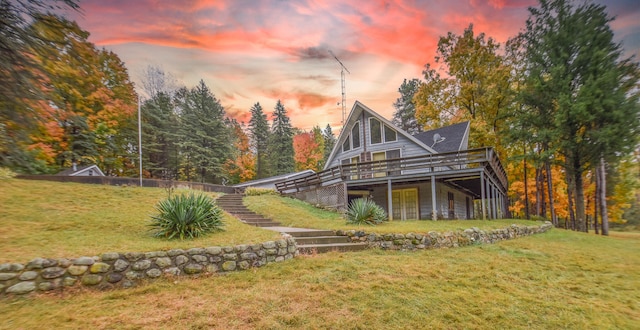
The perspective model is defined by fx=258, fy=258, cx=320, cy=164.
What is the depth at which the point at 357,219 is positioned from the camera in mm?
9961

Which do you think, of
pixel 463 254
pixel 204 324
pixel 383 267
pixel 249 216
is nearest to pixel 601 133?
pixel 463 254

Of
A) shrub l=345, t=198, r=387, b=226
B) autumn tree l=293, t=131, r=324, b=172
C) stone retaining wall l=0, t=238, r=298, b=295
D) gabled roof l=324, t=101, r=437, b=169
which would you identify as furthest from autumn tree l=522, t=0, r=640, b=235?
autumn tree l=293, t=131, r=324, b=172

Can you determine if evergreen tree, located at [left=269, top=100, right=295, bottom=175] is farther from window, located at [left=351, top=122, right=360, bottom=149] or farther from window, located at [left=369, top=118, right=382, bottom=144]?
window, located at [left=369, top=118, right=382, bottom=144]

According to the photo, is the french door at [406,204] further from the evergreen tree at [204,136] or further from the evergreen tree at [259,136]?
the evergreen tree at [259,136]

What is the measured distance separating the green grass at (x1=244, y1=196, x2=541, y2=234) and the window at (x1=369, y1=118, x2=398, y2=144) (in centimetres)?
665

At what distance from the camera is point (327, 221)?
11000 millimetres

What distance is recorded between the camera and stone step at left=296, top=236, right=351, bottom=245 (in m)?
7.66

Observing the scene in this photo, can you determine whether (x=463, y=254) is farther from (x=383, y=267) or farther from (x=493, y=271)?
(x=383, y=267)

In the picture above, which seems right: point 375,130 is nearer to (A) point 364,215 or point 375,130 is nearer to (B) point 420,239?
(A) point 364,215

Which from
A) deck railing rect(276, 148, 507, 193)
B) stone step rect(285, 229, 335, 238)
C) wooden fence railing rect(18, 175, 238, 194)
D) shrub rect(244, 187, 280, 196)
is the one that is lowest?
stone step rect(285, 229, 335, 238)

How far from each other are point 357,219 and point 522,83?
17.2 m

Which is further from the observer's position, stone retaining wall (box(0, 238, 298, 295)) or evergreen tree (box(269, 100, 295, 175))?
evergreen tree (box(269, 100, 295, 175))

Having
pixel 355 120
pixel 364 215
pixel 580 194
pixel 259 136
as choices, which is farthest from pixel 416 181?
pixel 259 136

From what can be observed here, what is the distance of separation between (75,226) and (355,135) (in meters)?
15.8
